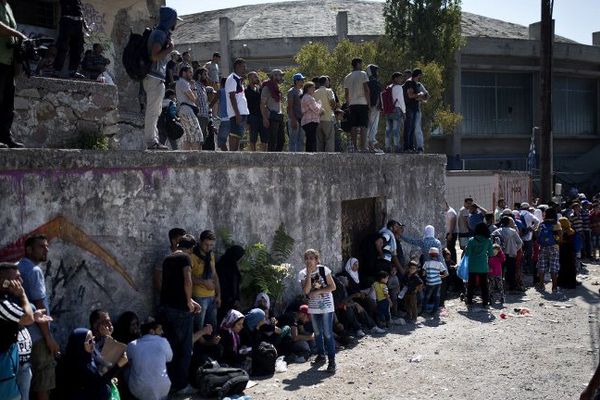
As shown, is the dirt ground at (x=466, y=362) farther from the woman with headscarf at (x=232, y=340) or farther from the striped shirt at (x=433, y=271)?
the striped shirt at (x=433, y=271)

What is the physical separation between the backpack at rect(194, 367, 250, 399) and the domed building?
26167 millimetres

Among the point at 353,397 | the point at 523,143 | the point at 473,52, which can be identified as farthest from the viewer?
the point at 523,143

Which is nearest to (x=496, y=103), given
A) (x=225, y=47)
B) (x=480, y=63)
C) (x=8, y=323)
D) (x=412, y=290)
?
(x=480, y=63)

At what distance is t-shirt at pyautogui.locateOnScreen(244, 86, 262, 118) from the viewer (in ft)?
45.2

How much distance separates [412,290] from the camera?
45.5 feet

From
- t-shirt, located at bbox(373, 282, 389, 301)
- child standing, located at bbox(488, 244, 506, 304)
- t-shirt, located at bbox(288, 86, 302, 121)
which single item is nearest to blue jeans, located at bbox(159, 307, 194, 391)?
t-shirt, located at bbox(373, 282, 389, 301)

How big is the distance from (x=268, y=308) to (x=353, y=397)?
2.03 m

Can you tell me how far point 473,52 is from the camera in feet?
122

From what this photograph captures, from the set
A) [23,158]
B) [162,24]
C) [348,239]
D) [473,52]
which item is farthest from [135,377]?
[473,52]

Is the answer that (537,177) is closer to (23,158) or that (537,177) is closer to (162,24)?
(162,24)

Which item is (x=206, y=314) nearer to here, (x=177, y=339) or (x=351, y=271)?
(x=177, y=339)

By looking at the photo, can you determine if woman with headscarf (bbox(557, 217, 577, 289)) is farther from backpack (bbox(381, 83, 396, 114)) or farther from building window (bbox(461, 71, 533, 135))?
building window (bbox(461, 71, 533, 135))

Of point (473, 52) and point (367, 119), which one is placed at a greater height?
point (473, 52)

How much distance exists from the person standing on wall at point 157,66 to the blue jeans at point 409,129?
6.65m
